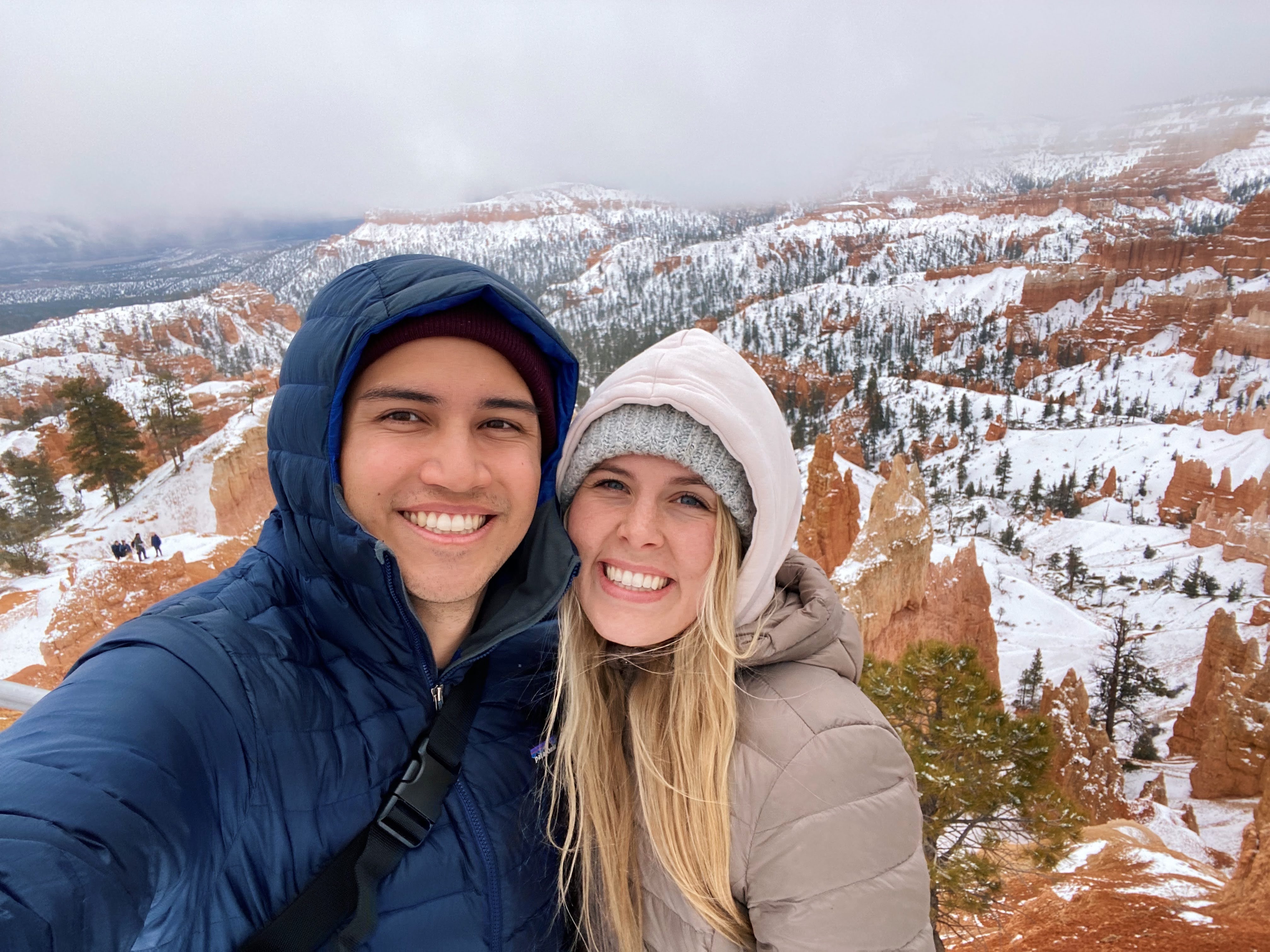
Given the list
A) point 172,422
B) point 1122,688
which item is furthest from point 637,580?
point 172,422

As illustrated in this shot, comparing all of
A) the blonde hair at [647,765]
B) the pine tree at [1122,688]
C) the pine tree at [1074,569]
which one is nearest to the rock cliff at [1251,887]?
the pine tree at [1122,688]

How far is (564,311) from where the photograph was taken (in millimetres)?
107875

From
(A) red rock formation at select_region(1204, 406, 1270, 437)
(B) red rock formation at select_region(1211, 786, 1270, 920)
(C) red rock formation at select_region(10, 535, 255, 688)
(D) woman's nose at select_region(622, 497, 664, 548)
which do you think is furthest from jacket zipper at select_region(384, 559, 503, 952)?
(A) red rock formation at select_region(1204, 406, 1270, 437)

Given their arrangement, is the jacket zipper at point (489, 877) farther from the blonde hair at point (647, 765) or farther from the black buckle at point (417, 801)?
the blonde hair at point (647, 765)

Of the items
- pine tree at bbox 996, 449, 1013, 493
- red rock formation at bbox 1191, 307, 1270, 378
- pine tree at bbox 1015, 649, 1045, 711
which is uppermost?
red rock formation at bbox 1191, 307, 1270, 378

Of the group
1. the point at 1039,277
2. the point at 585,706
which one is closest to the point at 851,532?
the point at 585,706

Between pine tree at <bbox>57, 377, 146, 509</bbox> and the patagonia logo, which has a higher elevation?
the patagonia logo

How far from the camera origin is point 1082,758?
1568cm

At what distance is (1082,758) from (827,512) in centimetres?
1071

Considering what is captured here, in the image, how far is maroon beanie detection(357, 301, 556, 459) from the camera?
1.35 metres

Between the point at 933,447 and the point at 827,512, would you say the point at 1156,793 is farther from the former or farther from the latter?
the point at 933,447

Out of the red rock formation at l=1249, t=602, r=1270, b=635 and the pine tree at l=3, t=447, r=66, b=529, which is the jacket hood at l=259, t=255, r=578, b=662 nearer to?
the pine tree at l=3, t=447, r=66, b=529

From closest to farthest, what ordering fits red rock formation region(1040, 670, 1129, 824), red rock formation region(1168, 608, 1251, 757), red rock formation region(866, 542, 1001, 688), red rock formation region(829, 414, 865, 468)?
red rock formation region(1040, 670, 1129, 824) → red rock formation region(1168, 608, 1251, 757) → red rock formation region(866, 542, 1001, 688) → red rock formation region(829, 414, 865, 468)

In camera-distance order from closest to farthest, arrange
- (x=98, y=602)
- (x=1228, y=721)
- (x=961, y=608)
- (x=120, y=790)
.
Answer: (x=120, y=790) < (x=98, y=602) < (x=1228, y=721) < (x=961, y=608)
